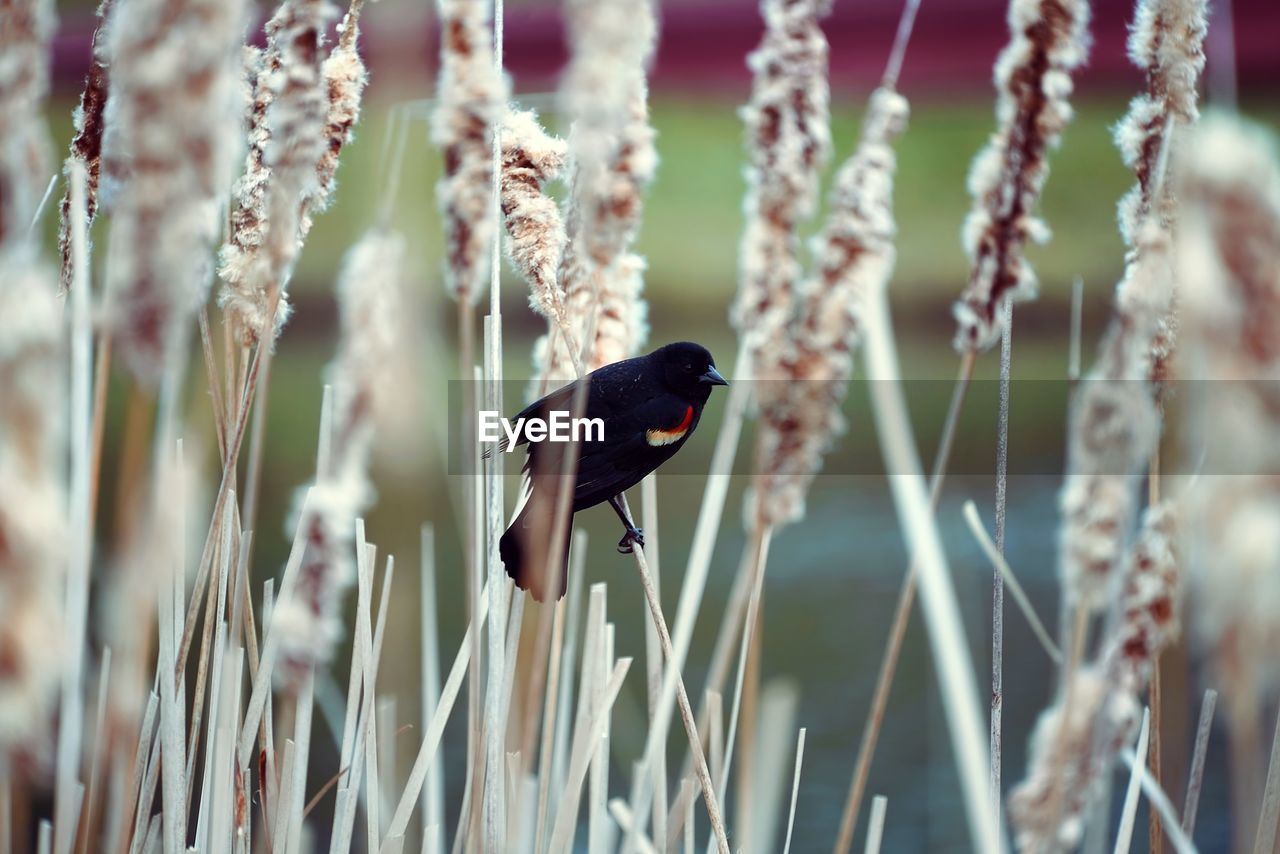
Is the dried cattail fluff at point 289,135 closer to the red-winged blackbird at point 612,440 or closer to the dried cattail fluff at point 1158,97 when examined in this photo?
the red-winged blackbird at point 612,440

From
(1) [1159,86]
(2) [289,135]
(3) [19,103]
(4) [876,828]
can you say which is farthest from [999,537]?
(3) [19,103]

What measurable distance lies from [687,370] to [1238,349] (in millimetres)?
696

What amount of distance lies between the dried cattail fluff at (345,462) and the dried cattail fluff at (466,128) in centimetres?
8

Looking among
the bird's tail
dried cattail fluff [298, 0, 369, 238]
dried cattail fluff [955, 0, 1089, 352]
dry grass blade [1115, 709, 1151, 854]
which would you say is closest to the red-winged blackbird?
the bird's tail

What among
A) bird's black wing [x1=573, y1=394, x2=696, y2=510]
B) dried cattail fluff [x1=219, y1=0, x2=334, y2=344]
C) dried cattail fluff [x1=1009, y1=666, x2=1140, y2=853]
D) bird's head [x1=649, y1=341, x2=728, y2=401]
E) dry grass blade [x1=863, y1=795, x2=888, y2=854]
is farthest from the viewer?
bird's head [x1=649, y1=341, x2=728, y2=401]

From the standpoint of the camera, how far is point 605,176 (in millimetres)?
699

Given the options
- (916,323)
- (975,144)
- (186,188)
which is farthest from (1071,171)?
(186,188)

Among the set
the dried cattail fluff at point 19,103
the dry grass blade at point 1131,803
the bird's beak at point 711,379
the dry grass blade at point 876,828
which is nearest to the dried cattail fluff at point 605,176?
the bird's beak at point 711,379

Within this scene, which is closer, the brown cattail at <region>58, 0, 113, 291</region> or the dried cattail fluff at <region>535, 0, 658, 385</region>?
the dried cattail fluff at <region>535, 0, 658, 385</region>

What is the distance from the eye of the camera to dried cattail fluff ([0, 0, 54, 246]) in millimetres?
588

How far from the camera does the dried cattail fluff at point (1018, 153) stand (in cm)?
63

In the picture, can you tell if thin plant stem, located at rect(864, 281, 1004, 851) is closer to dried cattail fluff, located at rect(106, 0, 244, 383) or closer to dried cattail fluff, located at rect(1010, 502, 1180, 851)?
dried cattail fluff, located at rect(1010, 502, 1180, 851)

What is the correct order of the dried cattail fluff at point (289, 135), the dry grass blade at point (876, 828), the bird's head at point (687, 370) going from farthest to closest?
1. the bird's head at point (687, 370)
2. the dry grass blade at point (876, 828)
3. the dried cattail fluff at point (289, 135)

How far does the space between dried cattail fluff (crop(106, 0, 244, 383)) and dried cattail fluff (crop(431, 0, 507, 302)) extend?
0.46 ft
